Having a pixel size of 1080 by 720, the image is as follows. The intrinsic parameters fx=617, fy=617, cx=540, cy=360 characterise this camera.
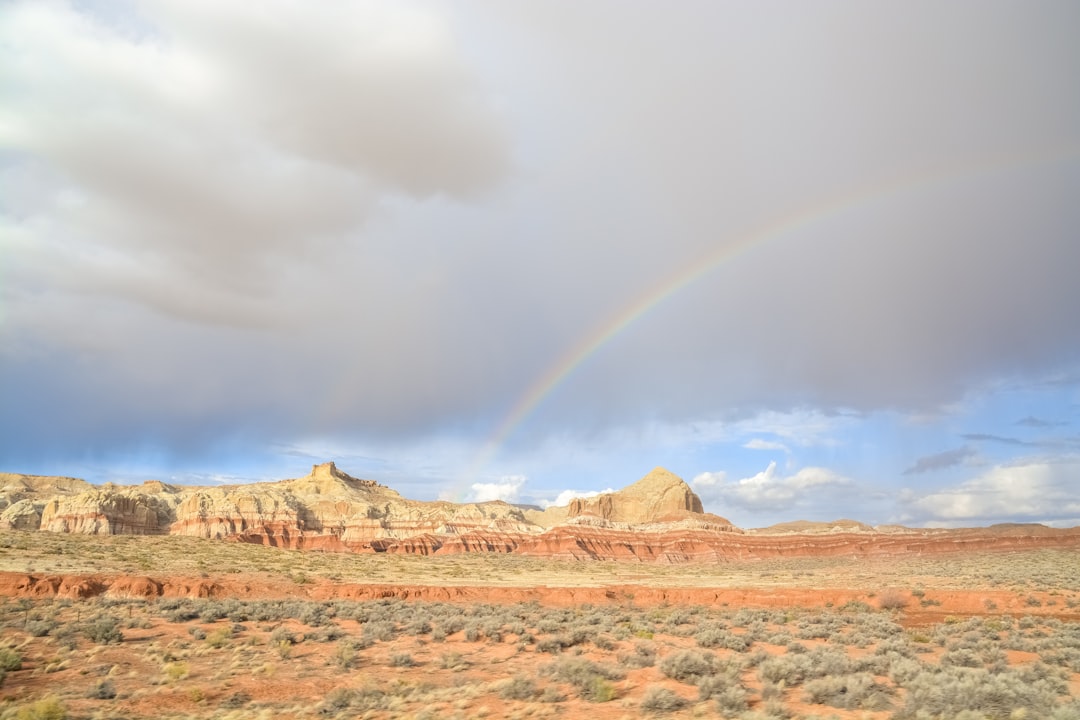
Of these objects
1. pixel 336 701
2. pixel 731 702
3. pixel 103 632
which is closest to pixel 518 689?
pixel 336 701

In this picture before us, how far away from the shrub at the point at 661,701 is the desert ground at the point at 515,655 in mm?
40

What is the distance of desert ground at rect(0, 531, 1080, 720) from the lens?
12539mm

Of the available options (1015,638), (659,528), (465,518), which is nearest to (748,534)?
(659,528)

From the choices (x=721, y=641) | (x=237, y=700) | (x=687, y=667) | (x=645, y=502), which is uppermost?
(x=645, y=502)

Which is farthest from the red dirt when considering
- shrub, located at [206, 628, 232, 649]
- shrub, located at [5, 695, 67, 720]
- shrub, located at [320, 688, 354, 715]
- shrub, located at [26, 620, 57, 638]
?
shrub, located at [320, 688, 354, 715]

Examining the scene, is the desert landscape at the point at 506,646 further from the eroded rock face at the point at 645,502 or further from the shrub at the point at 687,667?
→ the eroded rock face at the point at 645,502

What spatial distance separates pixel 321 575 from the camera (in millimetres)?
49719

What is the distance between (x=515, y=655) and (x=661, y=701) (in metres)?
7.48

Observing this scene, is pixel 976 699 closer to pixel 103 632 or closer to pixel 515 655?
pixel 515 655

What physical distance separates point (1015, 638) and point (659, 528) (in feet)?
364

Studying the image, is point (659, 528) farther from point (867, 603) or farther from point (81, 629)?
point (81, 629)

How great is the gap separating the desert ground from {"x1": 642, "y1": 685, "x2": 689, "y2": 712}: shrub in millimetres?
40

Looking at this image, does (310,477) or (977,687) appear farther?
(310,477)

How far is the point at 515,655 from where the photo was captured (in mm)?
18953
